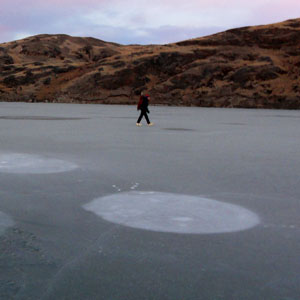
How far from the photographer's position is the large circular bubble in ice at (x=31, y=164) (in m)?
8.84

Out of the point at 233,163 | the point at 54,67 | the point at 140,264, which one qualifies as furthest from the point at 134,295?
the point at 54,67

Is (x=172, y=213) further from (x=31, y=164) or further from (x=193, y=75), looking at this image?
(x=193, y=75)

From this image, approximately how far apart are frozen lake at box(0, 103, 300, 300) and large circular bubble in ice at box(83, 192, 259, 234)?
0.04 ft

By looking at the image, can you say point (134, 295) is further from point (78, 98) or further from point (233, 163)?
point (78, 98)

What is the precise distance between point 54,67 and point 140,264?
331ft

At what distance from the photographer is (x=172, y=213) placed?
576 cm

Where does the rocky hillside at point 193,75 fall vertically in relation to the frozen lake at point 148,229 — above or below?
above

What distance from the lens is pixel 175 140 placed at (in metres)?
15.4

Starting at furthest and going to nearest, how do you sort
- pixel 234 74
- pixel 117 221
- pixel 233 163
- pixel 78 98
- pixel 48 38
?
pixel 48 38
pixel 78 98
pixel 234 74
pixel 233 163
pixel 117 221

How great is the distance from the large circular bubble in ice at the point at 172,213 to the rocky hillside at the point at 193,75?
57.4 meters

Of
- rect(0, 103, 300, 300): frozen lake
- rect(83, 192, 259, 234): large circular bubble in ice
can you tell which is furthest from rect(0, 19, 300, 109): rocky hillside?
rect(83, 192, 259, 234): large circular bubble in ice

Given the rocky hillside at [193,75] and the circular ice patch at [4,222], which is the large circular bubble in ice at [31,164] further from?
the rocky hillside at [193,75]

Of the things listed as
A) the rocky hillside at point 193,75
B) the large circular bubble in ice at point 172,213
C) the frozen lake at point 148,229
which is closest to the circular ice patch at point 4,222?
the frozen lake at point 148,229

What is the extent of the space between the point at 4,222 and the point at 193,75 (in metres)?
75.9
